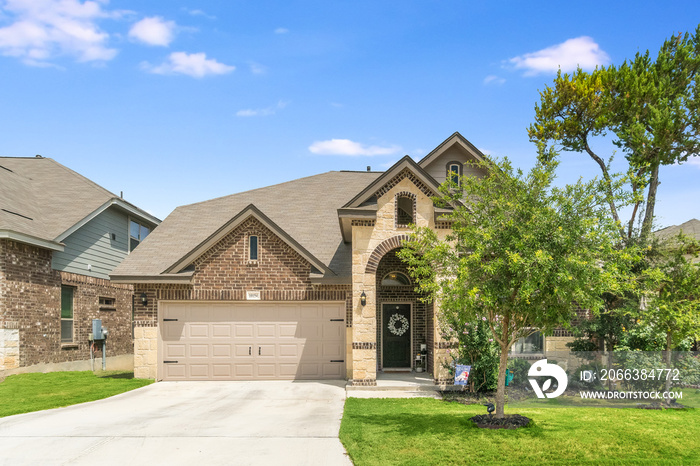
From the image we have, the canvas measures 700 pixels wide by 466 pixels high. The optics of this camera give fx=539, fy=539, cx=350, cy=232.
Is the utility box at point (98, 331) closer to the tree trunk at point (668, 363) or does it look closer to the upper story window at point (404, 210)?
the upper story window at point (404, 210)

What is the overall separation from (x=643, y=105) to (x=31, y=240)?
20301mm

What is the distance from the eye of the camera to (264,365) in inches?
683

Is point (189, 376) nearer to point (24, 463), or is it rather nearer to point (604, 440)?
point (24, 463)

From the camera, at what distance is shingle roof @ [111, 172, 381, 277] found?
705 inches

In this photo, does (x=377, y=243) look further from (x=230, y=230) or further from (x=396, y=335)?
(x=230, y=230)

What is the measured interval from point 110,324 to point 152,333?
6690 millimetres

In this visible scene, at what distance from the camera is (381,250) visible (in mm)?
15609

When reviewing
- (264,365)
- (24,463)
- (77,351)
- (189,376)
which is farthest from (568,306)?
(77,351)

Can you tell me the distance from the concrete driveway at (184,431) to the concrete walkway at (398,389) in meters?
0.54

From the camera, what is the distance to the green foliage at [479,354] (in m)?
14.1

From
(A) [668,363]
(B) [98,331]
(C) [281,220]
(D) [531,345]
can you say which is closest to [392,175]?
(C) [281,220]

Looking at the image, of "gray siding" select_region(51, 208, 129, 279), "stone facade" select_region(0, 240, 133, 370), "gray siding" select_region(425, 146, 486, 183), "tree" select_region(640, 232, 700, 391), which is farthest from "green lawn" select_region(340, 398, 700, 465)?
"gray siding" select_region(51, 208, 129, 279)

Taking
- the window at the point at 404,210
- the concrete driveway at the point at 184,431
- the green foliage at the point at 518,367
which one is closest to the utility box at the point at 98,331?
the concrete driveway at the point at 184,431

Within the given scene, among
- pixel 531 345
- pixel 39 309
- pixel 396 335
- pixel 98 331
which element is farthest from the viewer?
pixel 98 331
